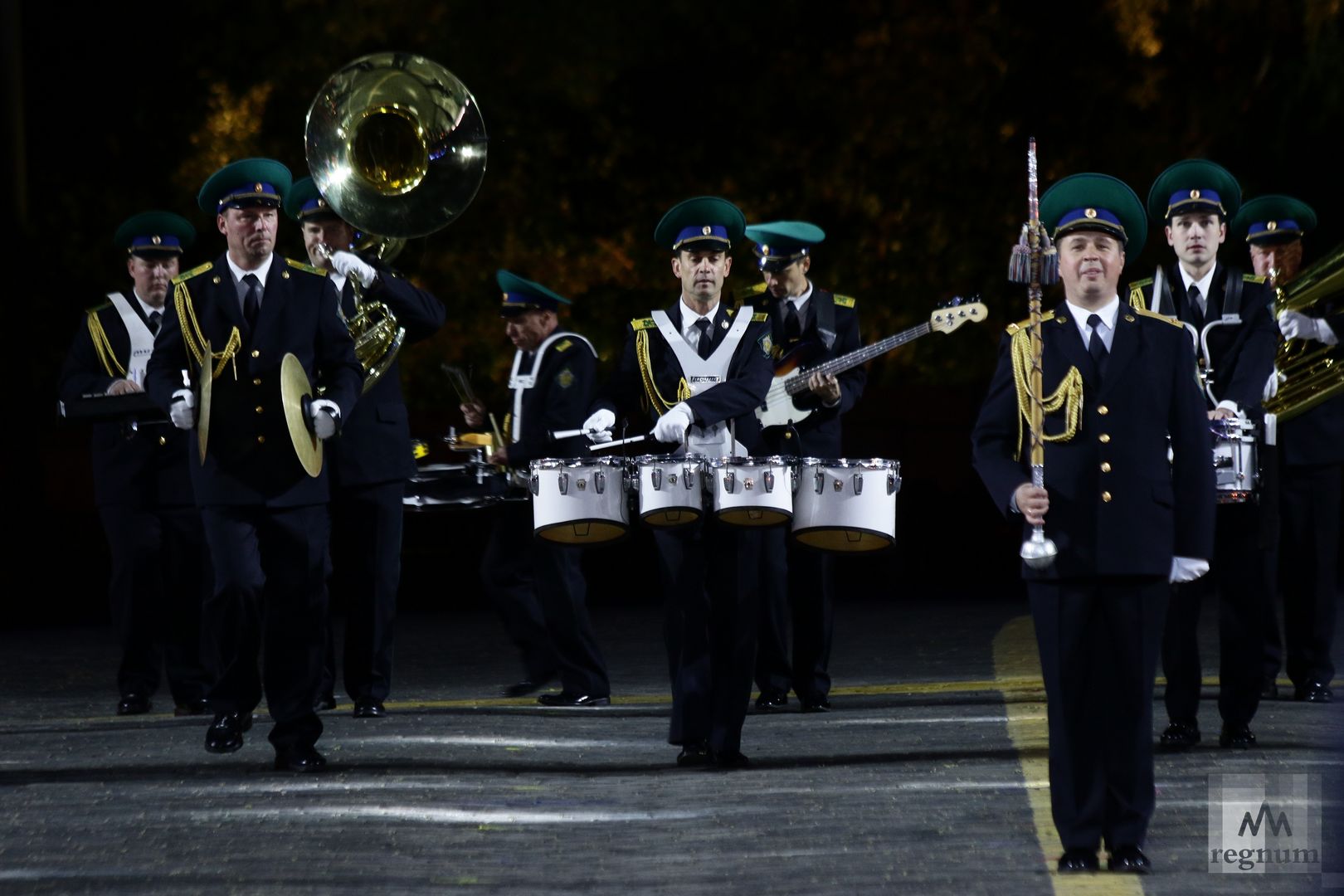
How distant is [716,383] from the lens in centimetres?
881

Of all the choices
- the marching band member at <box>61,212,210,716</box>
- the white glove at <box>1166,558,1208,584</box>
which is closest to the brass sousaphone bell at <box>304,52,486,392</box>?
the marching band member at <box>61,212,210,716</box>

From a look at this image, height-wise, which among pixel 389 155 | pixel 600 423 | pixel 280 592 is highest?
pixel 389 155

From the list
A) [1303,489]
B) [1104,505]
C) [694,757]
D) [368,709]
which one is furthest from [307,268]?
[1303,489]

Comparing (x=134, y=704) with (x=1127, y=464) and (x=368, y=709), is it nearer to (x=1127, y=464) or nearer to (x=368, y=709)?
(x=368, y=709)

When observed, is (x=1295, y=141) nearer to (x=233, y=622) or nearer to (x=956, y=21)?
(x=956, y=21)

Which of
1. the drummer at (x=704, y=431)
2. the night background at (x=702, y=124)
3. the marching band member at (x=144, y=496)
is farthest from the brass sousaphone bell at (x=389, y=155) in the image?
the night background at (x=702, y=124)

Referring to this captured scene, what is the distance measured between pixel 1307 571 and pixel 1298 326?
1.16 m

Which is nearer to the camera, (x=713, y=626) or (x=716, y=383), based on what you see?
(x=713, y=626)

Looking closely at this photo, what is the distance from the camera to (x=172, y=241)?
10969 mm

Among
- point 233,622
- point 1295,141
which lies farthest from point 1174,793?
point 1295,141

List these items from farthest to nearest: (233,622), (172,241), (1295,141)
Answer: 1. (1295,141)
2. (172,241)
3. (233,622)

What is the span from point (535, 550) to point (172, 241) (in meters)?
2.27

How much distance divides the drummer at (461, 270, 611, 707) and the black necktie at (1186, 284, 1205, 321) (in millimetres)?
3084

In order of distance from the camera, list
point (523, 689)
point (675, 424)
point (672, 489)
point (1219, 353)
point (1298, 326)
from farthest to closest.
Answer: point (523, 689)
point (1298, 326)
point (1219, 353)
point (675, 424)
point (672, 489)
